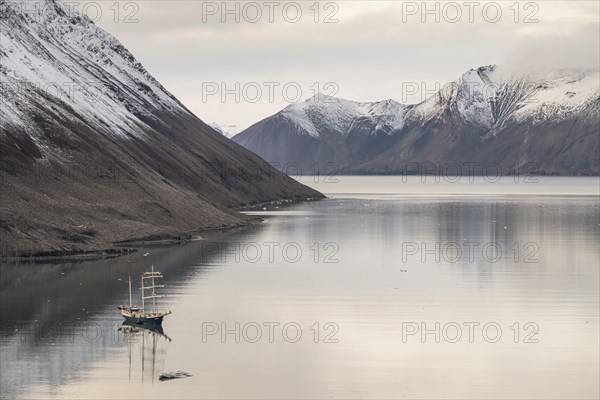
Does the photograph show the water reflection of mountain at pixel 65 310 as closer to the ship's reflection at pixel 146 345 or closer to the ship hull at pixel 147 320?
the ship's reflection at pixel 146 345

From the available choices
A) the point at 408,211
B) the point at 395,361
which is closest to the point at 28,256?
the point at 395,361

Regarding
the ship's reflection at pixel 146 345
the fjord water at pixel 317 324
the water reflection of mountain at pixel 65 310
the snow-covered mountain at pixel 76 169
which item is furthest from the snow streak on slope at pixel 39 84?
the ship's reflection at pixel 146 345

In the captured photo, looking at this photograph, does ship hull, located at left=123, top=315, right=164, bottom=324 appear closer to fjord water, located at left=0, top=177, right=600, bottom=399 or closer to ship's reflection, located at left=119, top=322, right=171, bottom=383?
ship's reflection, located at left=119, top=322, right=171, bottom=383

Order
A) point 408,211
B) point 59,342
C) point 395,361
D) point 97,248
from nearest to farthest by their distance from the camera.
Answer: point 395,361
point 59,342
point 97,248
point 408,211

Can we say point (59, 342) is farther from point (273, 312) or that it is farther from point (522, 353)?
point (522, 353)

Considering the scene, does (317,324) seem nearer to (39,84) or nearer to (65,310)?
(65,310)

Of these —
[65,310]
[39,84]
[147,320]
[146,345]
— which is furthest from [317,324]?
[39,84]
